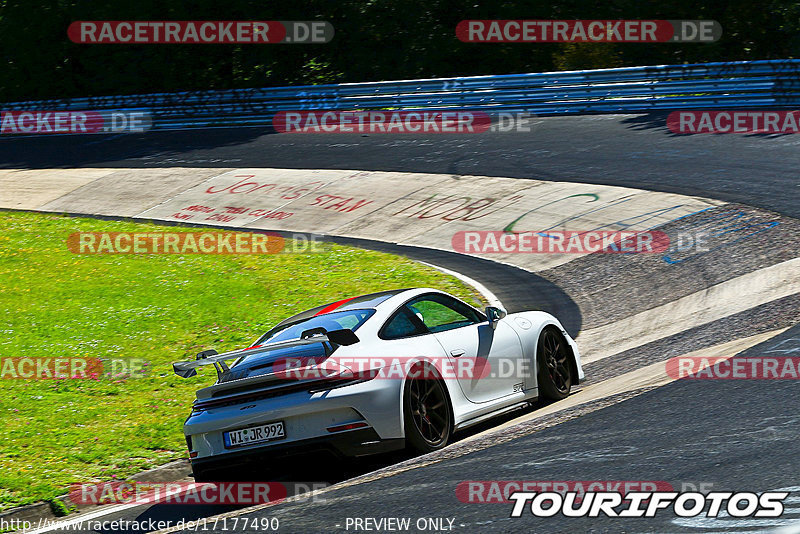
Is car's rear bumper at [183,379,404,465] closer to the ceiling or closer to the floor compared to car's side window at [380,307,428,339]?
closer to the floor

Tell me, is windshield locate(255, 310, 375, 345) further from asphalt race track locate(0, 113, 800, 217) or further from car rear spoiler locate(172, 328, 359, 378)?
asphalt race track locate(0, 113, 800, 217)

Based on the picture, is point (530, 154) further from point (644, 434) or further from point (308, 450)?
point (308, 450)

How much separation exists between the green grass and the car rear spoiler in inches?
52.1

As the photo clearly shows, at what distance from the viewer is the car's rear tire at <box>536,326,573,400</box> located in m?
8.48

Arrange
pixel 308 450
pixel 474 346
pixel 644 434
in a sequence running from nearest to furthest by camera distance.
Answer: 1. pixel 644 434
2. pixel 308 450
3. pixel 474 346

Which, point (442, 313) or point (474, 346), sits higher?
point (442, 313)

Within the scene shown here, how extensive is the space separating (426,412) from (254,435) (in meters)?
1.26

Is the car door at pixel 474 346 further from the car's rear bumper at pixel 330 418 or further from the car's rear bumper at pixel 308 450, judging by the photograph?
the car's rear bumper at pixel 308 450

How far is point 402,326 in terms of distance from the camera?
7.47m

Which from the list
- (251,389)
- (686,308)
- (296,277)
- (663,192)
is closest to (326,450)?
(251,389)

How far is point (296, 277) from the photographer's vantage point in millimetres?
15203

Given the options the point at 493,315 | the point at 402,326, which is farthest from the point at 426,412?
the point at 493,315

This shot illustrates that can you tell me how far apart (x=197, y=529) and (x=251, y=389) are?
4.15 ft

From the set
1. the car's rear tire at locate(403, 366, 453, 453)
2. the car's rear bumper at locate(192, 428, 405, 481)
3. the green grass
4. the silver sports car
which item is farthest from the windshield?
the green grass
